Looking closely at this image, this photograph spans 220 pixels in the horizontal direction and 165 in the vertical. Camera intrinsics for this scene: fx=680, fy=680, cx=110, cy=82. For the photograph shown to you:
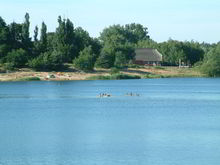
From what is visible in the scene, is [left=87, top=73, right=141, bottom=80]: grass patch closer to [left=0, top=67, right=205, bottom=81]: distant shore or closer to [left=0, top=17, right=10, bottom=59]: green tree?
[left=0, top=67, right=205, bottom=81]: distant shore

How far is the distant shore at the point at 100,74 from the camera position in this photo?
392 ft

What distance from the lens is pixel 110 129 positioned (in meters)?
53.0

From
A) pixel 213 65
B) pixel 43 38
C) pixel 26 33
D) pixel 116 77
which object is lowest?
pixel 116 77

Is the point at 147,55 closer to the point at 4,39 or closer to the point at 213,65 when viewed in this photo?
the point at 213,65

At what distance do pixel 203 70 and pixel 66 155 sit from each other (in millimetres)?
102385

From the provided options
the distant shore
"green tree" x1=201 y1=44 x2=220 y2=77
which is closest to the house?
the distant shore

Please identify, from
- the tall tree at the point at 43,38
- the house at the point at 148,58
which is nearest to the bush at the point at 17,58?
the tall tree at the point at 43,38

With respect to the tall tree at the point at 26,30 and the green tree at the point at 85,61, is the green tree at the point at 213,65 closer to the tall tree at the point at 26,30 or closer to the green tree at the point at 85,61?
the green tree at the point at 85,61

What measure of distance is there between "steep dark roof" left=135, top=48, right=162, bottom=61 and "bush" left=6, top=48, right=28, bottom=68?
4181cm

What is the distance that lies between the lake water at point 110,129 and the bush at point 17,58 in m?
31.9

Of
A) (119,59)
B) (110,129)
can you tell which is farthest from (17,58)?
(110,129)

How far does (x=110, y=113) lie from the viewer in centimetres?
6606

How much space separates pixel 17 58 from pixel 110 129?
71.5 metres

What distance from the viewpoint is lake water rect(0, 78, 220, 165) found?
1620 inches
